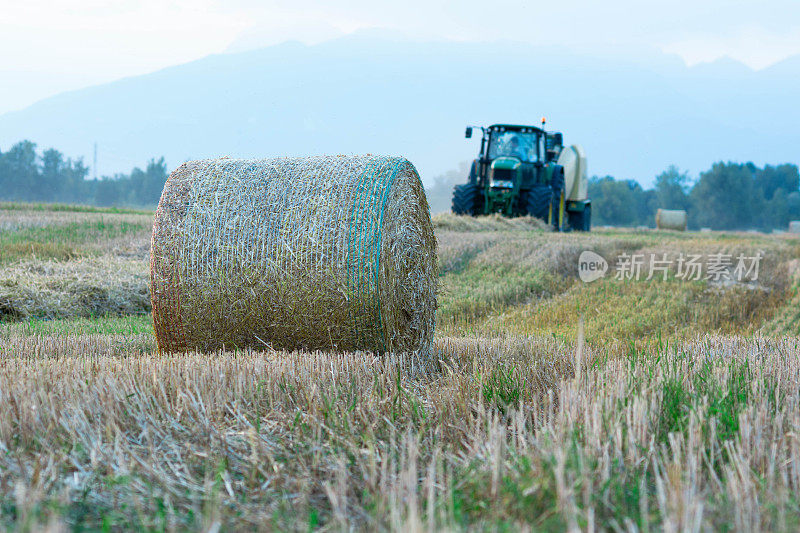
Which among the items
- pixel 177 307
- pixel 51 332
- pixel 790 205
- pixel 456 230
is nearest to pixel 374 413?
pixel 177 307

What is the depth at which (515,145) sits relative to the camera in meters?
19.0

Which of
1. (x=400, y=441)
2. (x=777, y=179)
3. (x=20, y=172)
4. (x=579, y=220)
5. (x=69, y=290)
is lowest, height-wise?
(x=69, y=290)

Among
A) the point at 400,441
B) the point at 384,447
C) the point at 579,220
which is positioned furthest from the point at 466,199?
the point at 384,447

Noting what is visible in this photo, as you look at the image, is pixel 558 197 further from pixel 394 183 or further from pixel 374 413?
pixel 374 413

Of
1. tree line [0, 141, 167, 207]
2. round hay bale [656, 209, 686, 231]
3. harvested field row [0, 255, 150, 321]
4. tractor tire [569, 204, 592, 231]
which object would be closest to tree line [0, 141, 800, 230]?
tree line [0, 141, 167, 207]

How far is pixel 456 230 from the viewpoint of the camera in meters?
15.6

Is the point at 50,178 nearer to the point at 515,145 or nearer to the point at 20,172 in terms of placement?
the point at 20,172

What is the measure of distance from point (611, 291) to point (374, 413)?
8819 millimetres

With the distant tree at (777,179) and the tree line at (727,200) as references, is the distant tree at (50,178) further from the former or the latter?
the distant tree at (777,179)

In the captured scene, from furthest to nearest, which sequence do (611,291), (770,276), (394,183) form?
1. (770,276)
2. (611,291)
3. (394,183)

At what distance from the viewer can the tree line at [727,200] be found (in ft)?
254

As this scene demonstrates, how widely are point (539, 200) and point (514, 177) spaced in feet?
2.90

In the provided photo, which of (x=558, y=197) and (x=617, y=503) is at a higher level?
(x=558, y=197)

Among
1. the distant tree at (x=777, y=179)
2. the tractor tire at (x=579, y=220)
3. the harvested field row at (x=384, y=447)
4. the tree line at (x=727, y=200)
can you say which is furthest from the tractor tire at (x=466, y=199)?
the distant tree at (x=777, y=179)
